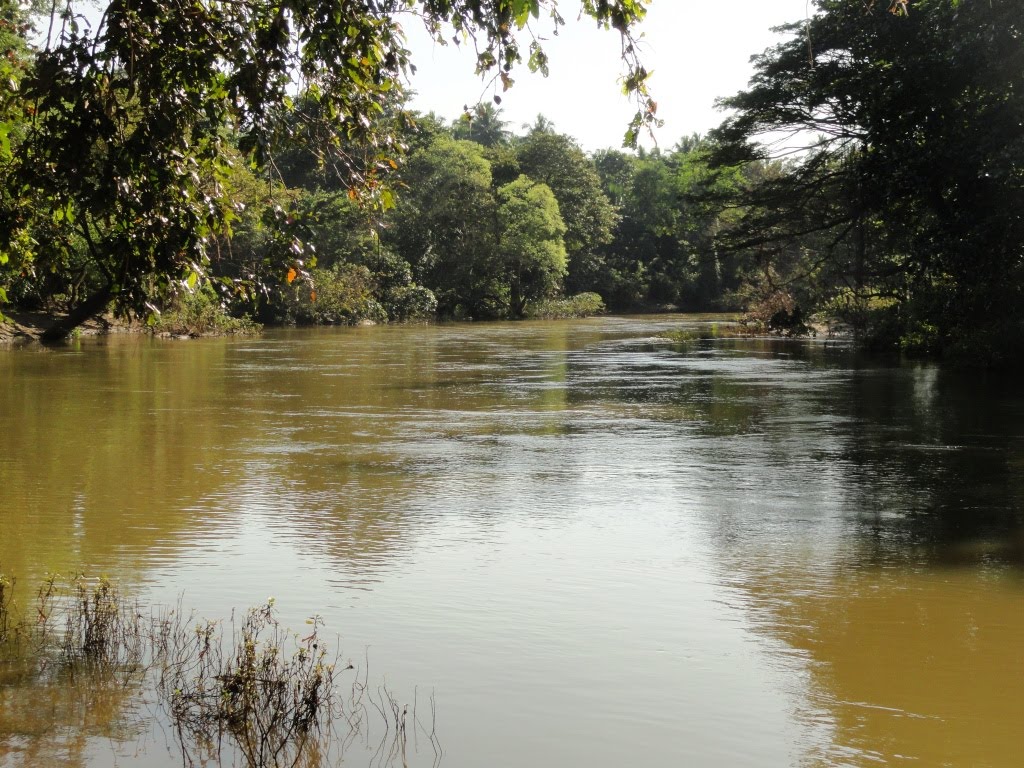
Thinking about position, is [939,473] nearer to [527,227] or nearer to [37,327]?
[37,327]

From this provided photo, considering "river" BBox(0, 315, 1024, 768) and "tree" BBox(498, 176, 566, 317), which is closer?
"river" BBox(0, 315, 1024, 768)

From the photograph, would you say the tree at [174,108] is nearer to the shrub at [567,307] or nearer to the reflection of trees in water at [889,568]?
the reflection of trees in water at [889,568]

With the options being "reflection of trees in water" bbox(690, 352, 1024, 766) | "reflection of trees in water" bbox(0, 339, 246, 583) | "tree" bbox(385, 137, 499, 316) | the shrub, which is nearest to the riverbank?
"reflection of trees in water" bbox(0, 339, 246, 583)

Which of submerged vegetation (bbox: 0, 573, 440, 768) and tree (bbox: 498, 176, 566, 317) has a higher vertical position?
tree (bbox: 498, 176, 566, 317)

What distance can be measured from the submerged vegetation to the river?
0.15m

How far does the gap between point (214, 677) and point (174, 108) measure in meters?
3.26

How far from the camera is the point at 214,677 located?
5594 mm

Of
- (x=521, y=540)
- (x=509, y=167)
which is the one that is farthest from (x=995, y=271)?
(x=509, y=167)

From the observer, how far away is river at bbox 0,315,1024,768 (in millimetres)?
5477

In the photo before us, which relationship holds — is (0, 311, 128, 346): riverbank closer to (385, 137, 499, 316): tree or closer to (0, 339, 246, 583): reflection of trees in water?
(0, 339, 246, 583): reflection of trees in water

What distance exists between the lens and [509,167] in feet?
240

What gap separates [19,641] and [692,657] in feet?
12.2

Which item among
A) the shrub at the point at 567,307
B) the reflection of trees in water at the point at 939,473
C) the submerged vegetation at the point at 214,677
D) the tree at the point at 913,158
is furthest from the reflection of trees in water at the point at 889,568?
the shrub at the point at 567,307

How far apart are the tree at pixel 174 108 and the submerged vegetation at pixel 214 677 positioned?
1850 mm
